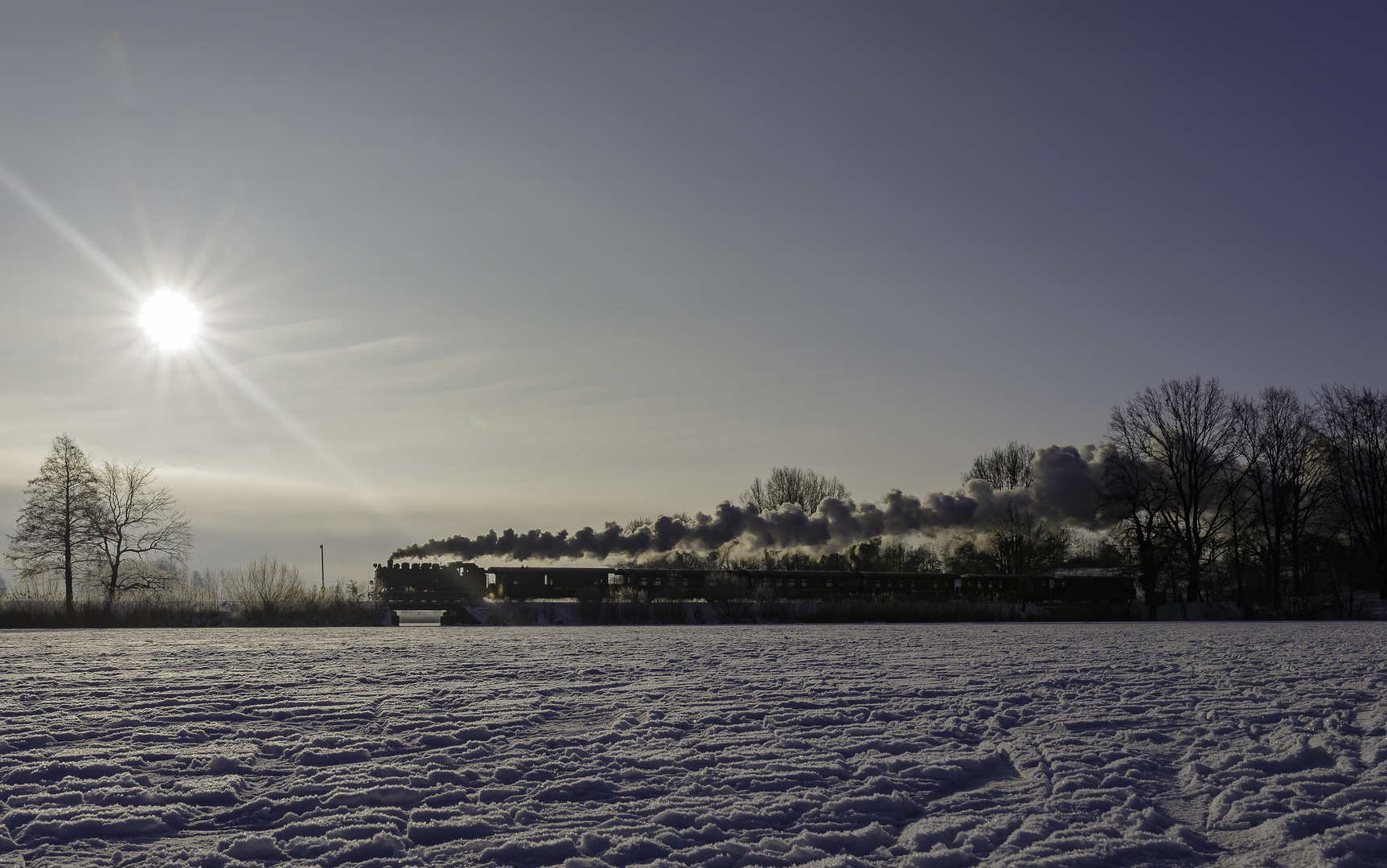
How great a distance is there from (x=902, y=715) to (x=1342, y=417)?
52.0 metres

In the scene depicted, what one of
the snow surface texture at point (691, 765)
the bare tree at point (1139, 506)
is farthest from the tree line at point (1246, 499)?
the snow surface texture at point (691, 765)

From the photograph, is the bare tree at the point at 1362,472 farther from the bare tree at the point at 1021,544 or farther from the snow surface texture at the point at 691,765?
the snow surface texture at the point at 691,765

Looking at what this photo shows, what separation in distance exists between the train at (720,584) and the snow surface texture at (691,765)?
2882cm

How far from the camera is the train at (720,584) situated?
4353 cm

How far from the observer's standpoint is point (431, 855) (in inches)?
200

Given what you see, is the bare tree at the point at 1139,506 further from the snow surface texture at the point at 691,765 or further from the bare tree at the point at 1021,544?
the snow surface texture at the point at 691,765

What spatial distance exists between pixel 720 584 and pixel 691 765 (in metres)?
36.1

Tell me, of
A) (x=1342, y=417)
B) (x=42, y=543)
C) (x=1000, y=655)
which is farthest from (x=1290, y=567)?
(x=42, y=543)

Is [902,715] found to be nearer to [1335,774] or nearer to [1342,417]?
[1335,774]

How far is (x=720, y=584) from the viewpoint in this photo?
141ft

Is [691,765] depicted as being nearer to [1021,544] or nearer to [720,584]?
[720,584]

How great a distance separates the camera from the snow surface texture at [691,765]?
5.28 m

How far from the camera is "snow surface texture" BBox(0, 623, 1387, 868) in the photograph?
5277 millimetres

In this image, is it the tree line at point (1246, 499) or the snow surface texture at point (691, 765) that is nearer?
the snow surface texture at point (691, 765)
